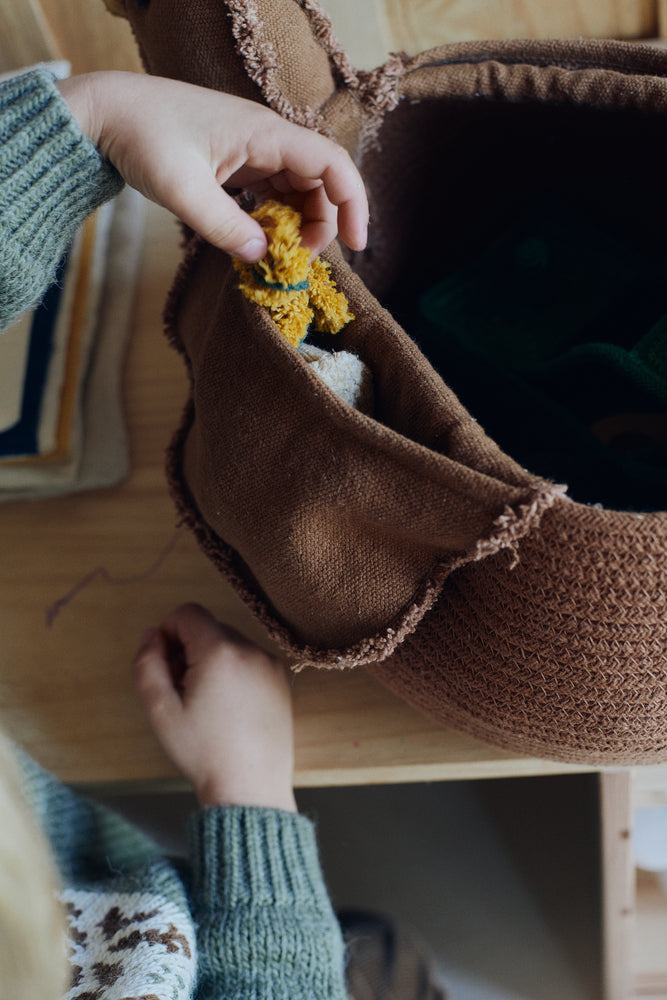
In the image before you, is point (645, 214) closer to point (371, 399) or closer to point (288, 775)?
point (371, 399)

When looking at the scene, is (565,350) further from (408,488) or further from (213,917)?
(213,917)

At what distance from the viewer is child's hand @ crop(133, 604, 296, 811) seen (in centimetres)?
51

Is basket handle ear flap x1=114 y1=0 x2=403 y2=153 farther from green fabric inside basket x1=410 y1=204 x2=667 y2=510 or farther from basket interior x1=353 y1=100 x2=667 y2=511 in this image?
green fabric inside basket x1=410 y1=204 x2=667 y2=510

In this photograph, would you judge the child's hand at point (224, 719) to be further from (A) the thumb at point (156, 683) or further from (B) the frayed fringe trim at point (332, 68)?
(B) the frayed fringe trim at point (332, 68)

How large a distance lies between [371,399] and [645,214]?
13.0 inches

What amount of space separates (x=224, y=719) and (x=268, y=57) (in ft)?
1.23

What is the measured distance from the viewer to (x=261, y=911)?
0.48 m

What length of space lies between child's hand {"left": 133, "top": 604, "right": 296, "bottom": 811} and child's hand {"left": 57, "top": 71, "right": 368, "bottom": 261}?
26 centimetres

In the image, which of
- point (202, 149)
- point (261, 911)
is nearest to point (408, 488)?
point (202, 149)

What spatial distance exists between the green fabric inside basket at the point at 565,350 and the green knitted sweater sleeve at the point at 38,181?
0.28m

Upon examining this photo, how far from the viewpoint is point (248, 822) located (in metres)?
0.50

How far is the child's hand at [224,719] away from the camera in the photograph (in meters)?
0.51

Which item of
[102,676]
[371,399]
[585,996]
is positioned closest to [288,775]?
[102,676]

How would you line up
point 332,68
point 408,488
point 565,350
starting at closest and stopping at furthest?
point 408,488 → point 332,68 → point 565,350
